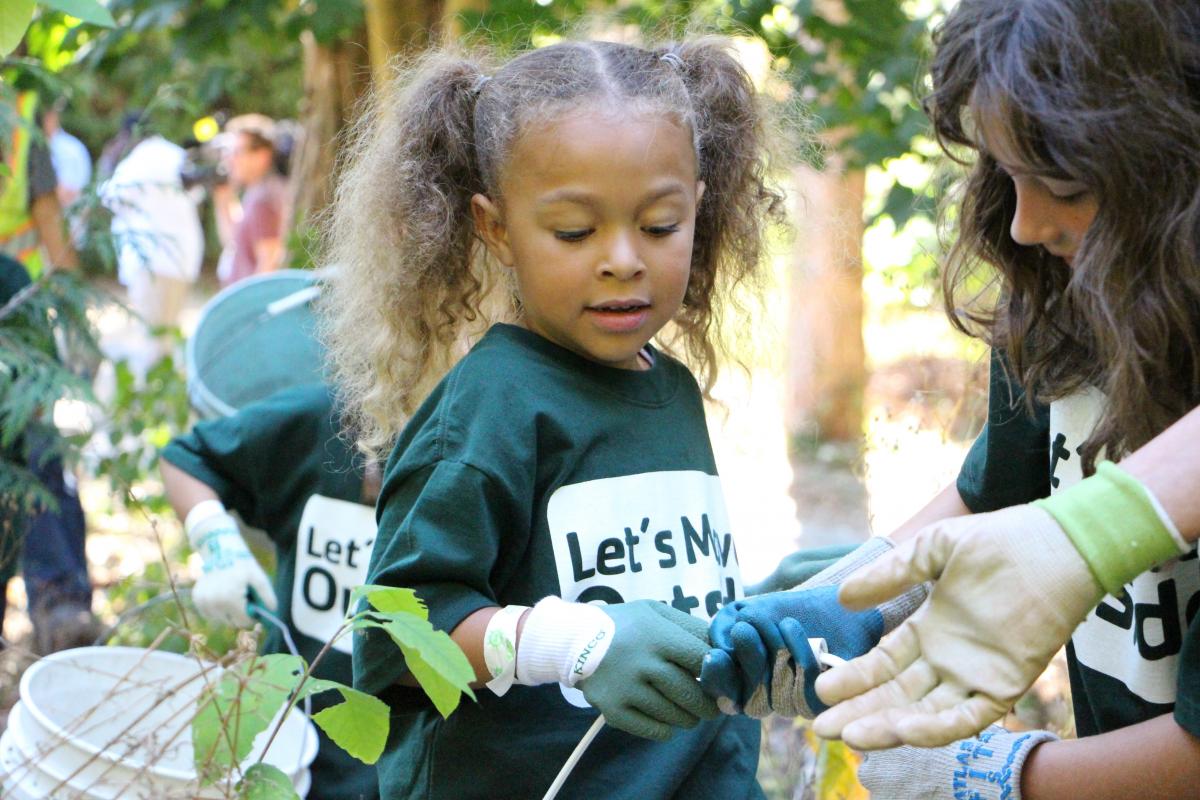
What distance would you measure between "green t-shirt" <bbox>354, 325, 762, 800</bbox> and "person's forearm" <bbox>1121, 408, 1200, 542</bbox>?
0.68 metres

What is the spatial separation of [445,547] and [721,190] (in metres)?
0.80

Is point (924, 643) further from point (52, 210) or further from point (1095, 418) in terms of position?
point (52, 210)

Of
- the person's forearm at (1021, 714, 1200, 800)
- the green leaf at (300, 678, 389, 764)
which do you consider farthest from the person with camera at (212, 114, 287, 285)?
the person's forearm at (1021, 714, 1200, 800)

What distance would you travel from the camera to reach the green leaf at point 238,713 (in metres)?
1.55

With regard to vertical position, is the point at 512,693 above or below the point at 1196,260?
below

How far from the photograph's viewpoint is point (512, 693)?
5.74 ft

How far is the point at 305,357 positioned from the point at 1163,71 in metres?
2.11

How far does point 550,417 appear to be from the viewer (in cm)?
174

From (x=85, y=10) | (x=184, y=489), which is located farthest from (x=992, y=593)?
(x=184, y=489)

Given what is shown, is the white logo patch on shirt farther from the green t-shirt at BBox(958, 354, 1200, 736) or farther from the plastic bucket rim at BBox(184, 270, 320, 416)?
the green t-shirt at BBox(958, 354, 1200, 736)

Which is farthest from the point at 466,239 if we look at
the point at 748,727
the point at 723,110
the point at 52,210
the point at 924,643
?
the point at 52,210

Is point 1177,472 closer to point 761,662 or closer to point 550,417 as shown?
point 761,662

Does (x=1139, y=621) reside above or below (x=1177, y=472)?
below

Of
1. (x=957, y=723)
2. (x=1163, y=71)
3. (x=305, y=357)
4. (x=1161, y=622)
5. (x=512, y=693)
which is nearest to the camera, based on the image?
(x=957, y=723)
